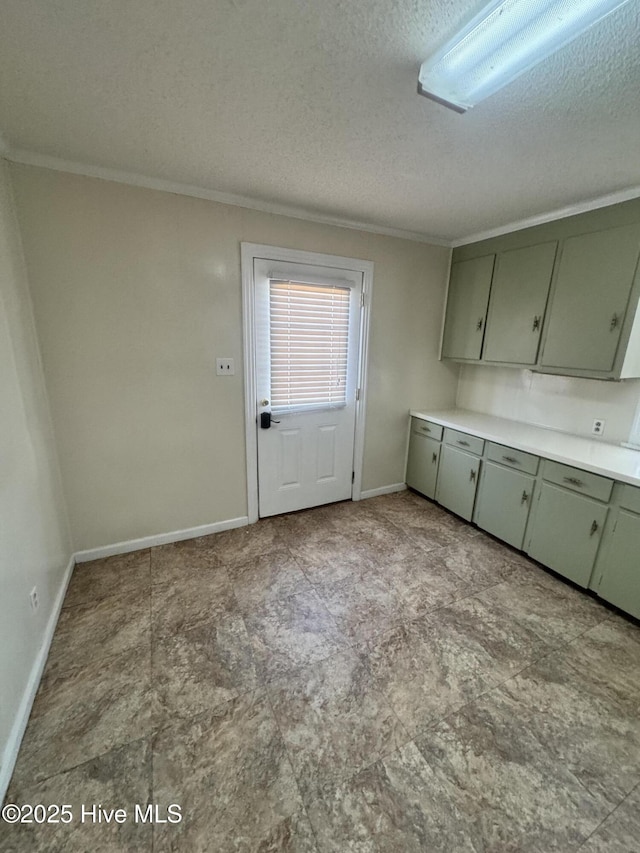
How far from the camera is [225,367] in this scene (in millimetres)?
2455

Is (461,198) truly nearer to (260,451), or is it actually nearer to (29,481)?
(260,451)

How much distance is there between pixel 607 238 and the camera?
6.88 ft

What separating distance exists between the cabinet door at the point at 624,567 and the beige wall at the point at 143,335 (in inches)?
90.3

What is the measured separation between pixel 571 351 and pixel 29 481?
11.0 ft

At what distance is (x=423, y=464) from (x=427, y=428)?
364 millimetres

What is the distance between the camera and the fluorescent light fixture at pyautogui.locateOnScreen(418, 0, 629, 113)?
2.91 ft

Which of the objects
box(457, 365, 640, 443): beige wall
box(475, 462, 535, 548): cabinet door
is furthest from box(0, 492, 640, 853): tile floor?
box(457, 365, 640, 443): beige wall

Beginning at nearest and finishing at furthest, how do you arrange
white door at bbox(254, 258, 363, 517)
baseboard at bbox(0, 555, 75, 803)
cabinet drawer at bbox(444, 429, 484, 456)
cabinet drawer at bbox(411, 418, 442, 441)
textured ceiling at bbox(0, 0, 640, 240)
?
1. textured ceiling at bbox(0, 0, 640, 240)
2. baseboard at bbox(0, 555, 75, 803)
3. white door at bbox(254, 258, 363, 517)
4. cabinet drawer at bbox(444, 429, 484, 456)
5. cabinet drawer at bbox(411, 418, 442, 441)

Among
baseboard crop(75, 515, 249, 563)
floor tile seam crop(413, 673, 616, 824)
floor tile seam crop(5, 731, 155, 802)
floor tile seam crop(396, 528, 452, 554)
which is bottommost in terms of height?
floor tile seam crop(5, 731, 155, 802)

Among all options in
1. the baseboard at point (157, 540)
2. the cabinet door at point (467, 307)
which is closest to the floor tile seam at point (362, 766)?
the baseboard at point (157, 540)

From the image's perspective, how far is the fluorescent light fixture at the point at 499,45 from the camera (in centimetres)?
89

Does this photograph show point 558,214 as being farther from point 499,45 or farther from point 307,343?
point 307,343

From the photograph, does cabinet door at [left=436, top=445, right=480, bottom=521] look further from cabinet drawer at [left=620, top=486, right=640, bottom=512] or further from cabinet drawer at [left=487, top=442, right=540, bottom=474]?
cabinet drawer at [left=620, top=486, right=640, bottom=512]

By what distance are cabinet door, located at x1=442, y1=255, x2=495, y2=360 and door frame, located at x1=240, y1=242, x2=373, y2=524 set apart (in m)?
0.90
